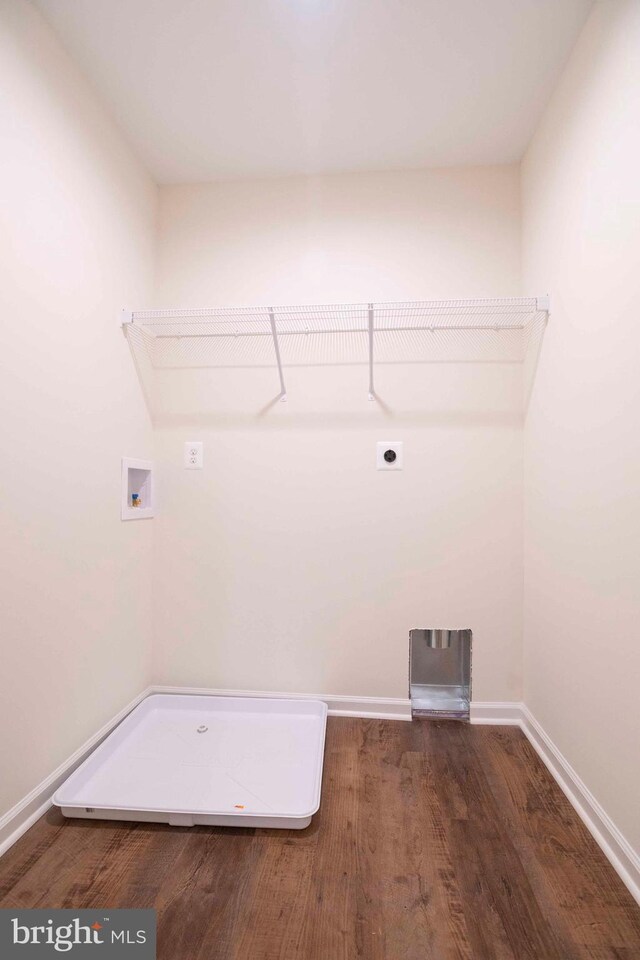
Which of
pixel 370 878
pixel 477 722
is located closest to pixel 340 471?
pixel 477 722

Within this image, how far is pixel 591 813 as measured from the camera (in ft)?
4.44

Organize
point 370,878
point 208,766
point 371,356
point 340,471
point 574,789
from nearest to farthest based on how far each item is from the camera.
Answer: point 370,878 → point 574,789 → point 208,766 → point 371,356 → point 340,471

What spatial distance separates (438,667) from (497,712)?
30 cm

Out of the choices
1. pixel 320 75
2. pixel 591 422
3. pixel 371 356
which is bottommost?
pixel 591 422

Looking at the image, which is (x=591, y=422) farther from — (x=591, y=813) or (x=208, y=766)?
(x=208, y=766)

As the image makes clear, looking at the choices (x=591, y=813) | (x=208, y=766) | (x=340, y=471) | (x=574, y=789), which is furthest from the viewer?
(x=340, y=471)

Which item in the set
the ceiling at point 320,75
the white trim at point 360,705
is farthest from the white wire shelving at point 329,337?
the white trim at point 360,705

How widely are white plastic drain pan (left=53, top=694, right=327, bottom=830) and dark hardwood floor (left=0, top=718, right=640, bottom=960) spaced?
0.06 meters

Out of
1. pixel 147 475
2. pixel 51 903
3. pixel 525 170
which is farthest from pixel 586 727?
pixel 525 170

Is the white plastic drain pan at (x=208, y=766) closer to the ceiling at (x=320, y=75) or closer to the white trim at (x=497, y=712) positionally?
the white trim at (x=497, y=712)

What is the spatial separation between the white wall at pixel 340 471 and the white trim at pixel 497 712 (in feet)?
0.15

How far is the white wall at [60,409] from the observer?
4.29 ft

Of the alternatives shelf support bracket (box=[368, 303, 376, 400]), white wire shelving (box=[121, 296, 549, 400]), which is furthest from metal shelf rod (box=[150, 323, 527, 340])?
shelf support bracket (box=[368, 303, 376, 400])

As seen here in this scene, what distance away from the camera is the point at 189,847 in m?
1.28
